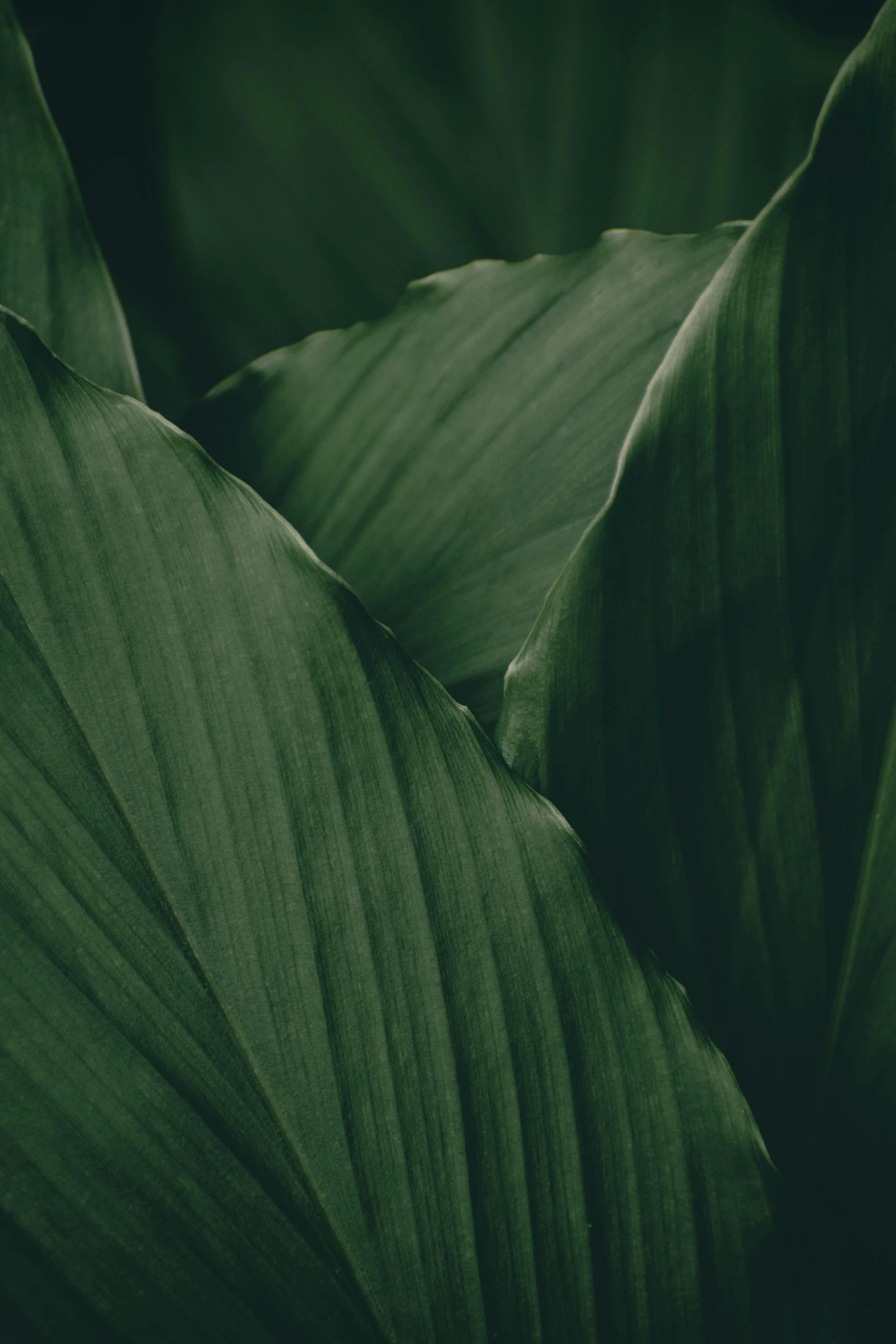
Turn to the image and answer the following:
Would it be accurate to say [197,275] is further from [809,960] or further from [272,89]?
[809,960]

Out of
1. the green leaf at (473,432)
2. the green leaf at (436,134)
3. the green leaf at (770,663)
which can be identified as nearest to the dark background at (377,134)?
the green leaf at (436,134)

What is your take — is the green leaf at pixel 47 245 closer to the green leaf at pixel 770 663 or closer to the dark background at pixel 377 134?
the dark background at pixel 377 134

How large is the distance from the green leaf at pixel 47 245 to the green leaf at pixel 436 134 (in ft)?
0.35

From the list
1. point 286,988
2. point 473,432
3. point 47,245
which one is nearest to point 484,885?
point 286,988

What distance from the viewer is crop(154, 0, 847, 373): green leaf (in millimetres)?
521

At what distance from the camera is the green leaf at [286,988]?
274mm

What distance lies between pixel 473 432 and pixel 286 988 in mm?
265

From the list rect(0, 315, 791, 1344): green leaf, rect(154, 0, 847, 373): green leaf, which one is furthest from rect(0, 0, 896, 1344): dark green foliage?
rect(154, 0, 847, 373): green leaf

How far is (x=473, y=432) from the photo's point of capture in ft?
1.46

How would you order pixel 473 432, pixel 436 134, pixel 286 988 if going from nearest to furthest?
1. pixel 286 988
2. pixel 473 432
3. pixel 436 134

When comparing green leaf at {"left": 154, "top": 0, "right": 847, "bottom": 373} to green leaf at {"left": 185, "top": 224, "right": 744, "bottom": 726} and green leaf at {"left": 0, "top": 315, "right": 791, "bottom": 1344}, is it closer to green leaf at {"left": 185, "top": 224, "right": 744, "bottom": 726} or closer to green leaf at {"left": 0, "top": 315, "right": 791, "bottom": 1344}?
green leaf at {"left": 185, "top": 224, "right": 744, "bottom": 726}

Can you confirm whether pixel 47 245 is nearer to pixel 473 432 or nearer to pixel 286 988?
pixel 473 432

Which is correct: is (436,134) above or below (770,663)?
above

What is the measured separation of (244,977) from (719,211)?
488 mm
